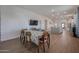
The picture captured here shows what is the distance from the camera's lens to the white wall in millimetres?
2691

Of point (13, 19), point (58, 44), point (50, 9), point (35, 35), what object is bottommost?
point (58, 44)

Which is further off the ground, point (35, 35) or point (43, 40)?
point (35, 35)

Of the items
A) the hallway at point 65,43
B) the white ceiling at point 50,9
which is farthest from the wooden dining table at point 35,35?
the white ceiling at point 50,9

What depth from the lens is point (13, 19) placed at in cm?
269

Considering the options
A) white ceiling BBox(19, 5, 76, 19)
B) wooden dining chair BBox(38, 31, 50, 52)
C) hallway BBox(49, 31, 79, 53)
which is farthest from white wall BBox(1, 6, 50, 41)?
hallway BBox(49, 31, 79, 53)

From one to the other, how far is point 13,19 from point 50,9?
75cm

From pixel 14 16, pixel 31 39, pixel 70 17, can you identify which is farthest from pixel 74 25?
pixel 14 16

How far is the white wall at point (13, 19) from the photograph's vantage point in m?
2.69

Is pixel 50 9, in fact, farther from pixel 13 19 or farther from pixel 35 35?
pixel 13 19

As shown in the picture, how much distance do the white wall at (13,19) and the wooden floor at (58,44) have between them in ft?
0.47

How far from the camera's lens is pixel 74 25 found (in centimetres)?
272

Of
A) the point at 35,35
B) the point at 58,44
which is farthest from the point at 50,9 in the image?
the point at 58,44

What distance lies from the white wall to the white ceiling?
0.08m
